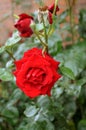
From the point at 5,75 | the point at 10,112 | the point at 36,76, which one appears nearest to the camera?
the point at 36,76

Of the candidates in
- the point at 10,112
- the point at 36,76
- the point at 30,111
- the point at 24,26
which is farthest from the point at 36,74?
the point at 10,112

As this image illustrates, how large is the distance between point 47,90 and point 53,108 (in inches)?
9.9

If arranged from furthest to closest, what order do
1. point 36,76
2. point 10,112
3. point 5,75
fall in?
1. point 10,112
2. point 5,75
3. point 36,76

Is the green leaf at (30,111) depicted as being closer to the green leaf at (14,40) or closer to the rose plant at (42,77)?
the rose plant at (42,77)

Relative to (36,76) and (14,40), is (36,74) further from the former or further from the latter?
(14,40)

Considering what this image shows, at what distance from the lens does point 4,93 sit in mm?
1382

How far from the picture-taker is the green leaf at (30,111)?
0.95m

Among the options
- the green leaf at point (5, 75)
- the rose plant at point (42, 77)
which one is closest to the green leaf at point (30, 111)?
the rose plant at point (42, 77)

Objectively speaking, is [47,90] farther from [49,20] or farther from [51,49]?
[51,49]

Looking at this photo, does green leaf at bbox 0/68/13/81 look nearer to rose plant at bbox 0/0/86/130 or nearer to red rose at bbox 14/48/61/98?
rose plant at bbox 0/0/86/130

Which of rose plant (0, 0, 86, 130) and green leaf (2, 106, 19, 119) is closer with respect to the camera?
rose plant (0, 0, 86, 130)

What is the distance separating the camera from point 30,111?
0.97 meters

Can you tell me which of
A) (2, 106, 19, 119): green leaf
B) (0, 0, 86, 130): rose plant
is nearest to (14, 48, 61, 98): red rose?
(0, 0, 86, 130): rose plant

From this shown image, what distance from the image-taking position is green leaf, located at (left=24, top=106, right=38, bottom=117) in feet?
3.13
